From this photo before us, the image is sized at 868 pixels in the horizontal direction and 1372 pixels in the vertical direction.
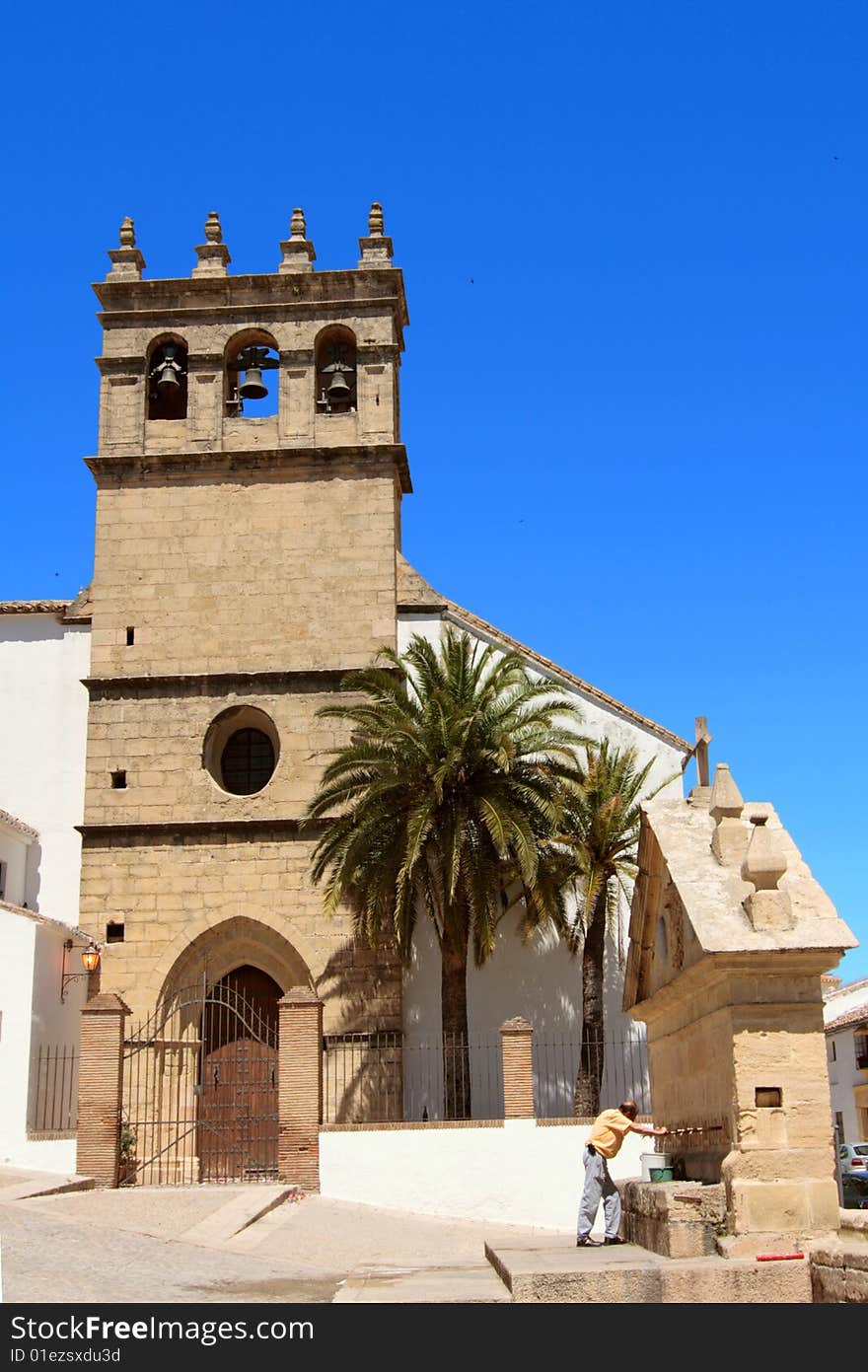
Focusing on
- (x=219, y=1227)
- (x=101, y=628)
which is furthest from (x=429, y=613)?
(x=219, y=1227)

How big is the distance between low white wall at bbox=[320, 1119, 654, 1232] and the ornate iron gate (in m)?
1.33

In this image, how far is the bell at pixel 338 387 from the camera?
2433 centimetres

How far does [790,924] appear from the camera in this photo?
24.8 feet

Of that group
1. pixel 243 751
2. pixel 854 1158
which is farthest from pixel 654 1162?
pixel 854 1158

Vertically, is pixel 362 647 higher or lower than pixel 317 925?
higher

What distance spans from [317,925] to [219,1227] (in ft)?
28.2

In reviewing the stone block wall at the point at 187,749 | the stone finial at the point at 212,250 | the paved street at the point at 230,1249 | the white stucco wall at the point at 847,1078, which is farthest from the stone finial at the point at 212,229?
the white stucco wall at the point at 847,1078

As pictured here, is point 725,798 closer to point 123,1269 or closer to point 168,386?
point 123,1269

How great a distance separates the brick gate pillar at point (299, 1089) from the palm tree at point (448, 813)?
7.50 ft

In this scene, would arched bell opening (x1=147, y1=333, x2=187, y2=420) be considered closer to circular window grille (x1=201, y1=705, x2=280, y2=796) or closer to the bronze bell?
the bronze bell

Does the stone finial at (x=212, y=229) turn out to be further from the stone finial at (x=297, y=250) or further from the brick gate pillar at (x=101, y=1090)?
the brick gate pillar at (x=101, y=1090)

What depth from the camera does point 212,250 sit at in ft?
82.6
